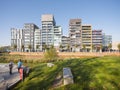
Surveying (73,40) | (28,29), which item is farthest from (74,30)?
(28,29)

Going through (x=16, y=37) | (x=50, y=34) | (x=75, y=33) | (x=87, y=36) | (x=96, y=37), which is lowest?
(x=96, y=37)

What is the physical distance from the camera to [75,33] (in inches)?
5719

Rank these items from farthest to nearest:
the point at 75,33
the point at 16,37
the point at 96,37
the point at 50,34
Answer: the point at 16,37
the point at 50,34
the point at 75,33
the point at 96,37

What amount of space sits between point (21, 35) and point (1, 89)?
610 ft

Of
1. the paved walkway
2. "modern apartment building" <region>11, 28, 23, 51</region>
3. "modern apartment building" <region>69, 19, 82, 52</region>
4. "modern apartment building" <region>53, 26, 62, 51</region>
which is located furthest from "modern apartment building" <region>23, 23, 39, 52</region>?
the paved walkway

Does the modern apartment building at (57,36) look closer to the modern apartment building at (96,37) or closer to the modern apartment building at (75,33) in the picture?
the modern apartment building at (75,33)

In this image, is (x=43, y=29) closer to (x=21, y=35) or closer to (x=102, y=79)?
(x=21, y=35)

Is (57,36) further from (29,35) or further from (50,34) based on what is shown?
(29,35)

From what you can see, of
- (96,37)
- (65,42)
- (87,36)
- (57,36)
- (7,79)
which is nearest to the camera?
(7,79)

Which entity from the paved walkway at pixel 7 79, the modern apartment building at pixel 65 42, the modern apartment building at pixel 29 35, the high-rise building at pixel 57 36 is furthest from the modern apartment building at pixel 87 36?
the paved walkway at pixel 7 79

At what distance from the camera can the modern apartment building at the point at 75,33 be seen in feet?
471

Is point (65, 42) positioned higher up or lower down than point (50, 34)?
lower down

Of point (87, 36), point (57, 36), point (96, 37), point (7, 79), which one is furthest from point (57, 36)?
point (7, 79)

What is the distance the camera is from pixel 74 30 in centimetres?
14588
